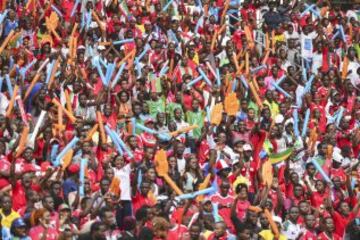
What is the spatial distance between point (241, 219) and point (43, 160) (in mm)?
2970

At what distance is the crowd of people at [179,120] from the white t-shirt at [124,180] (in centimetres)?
3

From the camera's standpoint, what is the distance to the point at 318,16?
68.1ft

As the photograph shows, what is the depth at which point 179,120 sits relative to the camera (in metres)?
15.1

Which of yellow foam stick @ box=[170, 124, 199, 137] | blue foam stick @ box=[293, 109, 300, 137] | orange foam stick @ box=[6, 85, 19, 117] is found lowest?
blue foam stick @ box=[293, 109, 300, 137]

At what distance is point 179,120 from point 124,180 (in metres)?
2.91

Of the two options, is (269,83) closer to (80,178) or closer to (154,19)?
(154,19)

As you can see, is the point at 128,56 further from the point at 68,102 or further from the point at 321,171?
the point at 321,171

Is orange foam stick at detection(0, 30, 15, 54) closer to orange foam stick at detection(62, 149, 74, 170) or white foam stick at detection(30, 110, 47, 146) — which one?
white foam stick at detection(30, 110, 47, 146)

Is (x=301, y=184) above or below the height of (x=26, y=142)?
below

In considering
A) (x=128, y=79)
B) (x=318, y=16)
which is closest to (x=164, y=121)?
(x=128, y=79)

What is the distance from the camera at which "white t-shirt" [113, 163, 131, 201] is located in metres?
12.2

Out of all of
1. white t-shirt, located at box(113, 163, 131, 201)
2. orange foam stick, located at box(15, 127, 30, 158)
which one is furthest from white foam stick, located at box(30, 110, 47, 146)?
white t-shirt, located at box(113, 163, 131, 201)

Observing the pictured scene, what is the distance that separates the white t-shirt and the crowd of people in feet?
0.09

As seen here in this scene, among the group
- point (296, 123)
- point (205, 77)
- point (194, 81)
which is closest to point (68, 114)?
point (194, 81)
